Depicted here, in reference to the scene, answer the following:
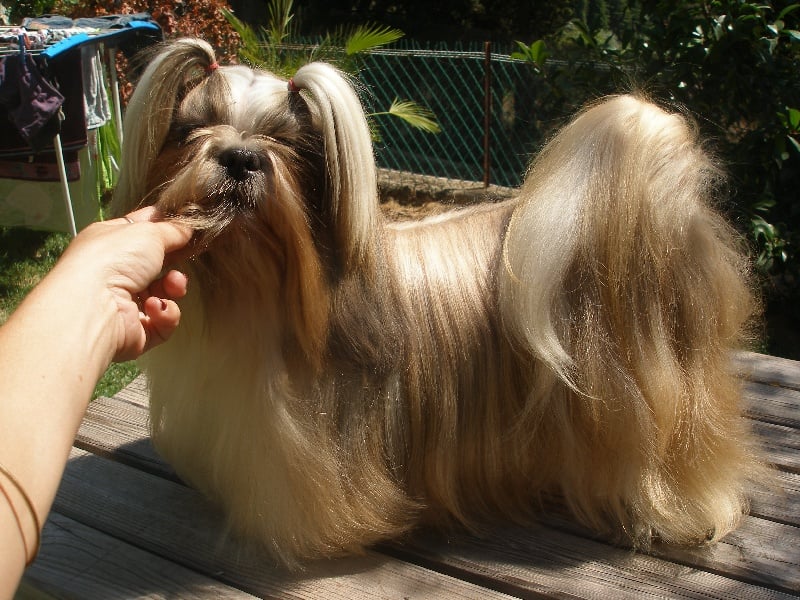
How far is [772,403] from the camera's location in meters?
2.89

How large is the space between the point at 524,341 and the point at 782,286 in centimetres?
367

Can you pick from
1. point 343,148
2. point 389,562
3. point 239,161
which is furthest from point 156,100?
point 389,562

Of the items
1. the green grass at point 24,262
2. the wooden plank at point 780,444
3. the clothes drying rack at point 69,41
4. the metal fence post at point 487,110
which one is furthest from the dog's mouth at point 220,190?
the metal fence post at point 487,110

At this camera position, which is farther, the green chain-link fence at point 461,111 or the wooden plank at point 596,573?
the green chain-link fence at point 461,111

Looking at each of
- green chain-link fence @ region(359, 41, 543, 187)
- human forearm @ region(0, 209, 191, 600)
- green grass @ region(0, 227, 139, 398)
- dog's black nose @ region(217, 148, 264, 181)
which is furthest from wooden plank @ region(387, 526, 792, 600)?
green chain-link fence @ region(359, 41, 543, 187)

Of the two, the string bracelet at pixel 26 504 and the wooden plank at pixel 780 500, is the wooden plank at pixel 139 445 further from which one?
the string bracelet at pixel 26 504

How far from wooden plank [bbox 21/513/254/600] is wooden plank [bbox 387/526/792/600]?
52 centimetres

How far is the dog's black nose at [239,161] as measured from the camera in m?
1.63

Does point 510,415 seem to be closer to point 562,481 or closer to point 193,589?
point 562,481

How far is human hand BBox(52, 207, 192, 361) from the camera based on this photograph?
1396mm

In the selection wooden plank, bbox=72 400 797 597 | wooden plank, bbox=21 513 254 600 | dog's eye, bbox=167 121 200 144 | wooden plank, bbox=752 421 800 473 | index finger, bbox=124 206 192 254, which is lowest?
wooden plank, bbox=752 421 800 473

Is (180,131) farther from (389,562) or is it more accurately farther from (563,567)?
(563,567)

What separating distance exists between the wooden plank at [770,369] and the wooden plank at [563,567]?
117cm

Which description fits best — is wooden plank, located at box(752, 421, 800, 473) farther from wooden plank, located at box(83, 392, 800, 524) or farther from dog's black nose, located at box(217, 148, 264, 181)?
dog's black nose, located at box(217, 148, 264, 181)
